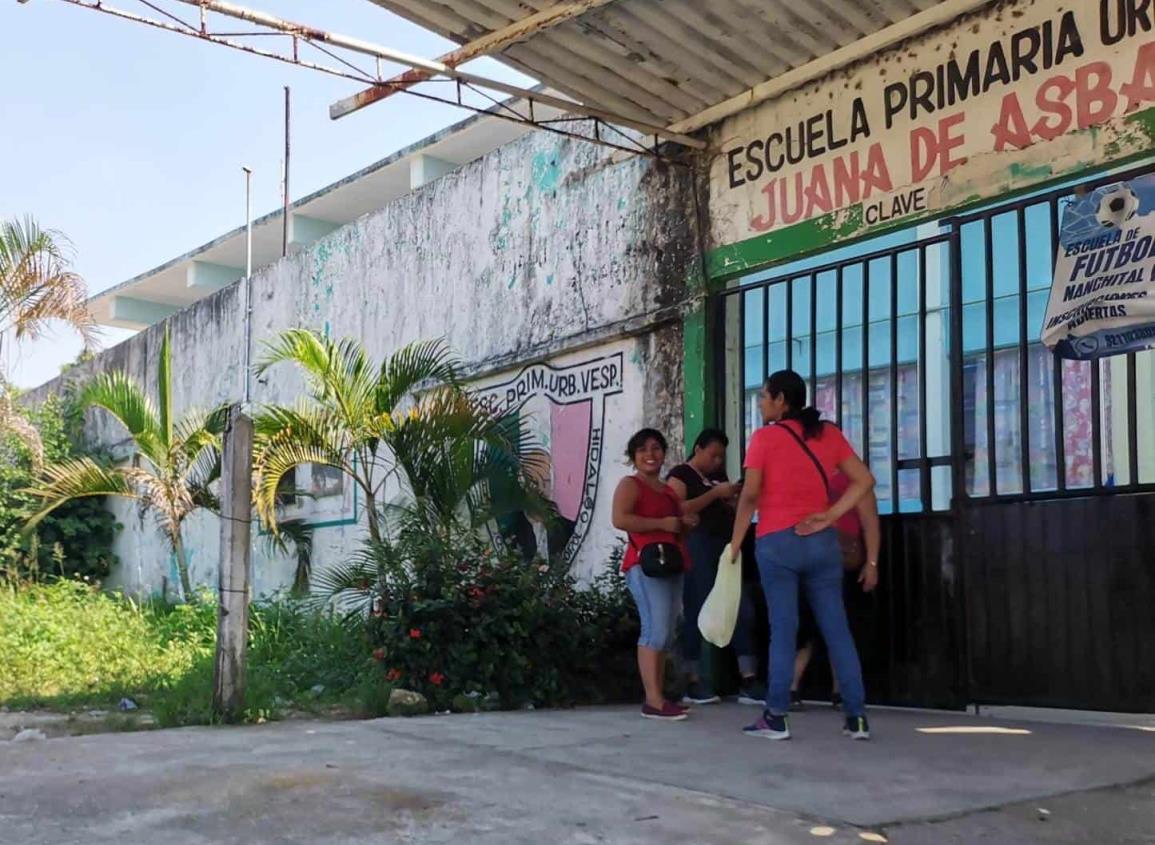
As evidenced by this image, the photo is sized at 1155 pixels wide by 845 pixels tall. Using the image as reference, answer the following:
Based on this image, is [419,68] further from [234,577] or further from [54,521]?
[54,521]

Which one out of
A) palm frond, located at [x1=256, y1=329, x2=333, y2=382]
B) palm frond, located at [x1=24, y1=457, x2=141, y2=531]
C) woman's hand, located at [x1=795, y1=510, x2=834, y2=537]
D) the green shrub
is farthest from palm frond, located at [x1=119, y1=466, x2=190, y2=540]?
woman's hand, located at [x1=795, y1=510, x2=834, y2=537]

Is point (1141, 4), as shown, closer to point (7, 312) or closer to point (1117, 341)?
point (1117, 341)

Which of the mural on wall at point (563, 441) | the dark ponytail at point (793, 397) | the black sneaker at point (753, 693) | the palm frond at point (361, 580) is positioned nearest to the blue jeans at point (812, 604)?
the dark ponytail at point (793, 397)

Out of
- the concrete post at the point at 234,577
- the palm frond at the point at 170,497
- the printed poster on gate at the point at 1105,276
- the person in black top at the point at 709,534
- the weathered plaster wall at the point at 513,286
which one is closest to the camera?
the printed poster on gate at the point at 1105,276

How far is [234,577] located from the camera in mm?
6086

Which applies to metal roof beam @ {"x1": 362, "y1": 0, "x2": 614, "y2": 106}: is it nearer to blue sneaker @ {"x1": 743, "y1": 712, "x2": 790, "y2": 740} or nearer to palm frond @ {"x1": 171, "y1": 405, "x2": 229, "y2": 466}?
blue sneaker @ {"x1": 743, "y1": 712, "x2": 790, "y2": 740}

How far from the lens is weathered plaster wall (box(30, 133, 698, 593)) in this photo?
8.12m

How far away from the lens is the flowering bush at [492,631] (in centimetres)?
679

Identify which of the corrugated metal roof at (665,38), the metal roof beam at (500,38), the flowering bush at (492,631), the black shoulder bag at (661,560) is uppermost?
the corrugated metal roof at (665,38)

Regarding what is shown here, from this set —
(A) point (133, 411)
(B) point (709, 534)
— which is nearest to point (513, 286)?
(B) point (709, 534)

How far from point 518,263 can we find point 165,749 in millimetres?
5332

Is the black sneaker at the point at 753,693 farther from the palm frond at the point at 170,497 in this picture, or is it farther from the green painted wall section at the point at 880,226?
the palm frond at the point at 170,497

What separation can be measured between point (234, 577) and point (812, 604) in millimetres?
2730

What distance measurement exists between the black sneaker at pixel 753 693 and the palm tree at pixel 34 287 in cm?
777
